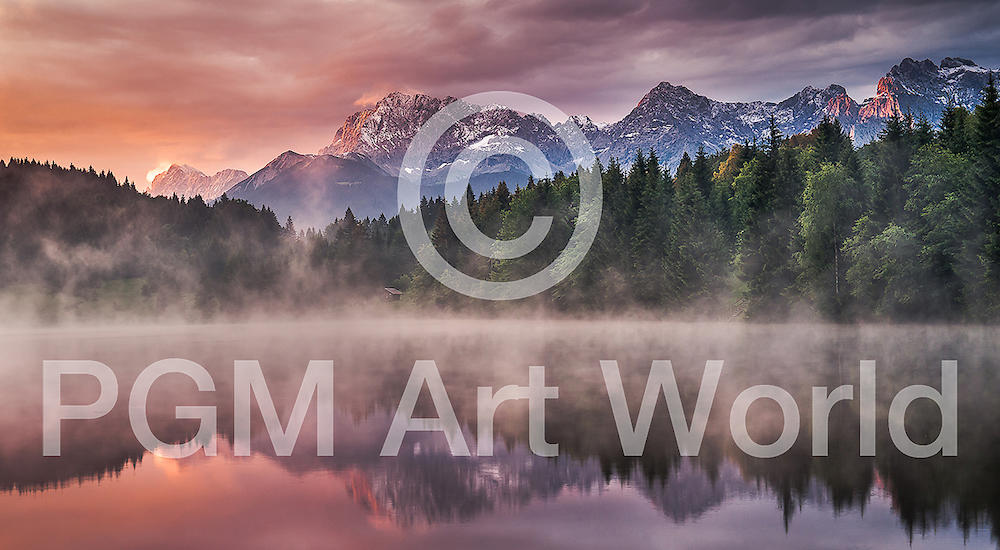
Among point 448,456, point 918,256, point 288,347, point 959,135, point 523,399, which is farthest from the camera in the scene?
point 288,347

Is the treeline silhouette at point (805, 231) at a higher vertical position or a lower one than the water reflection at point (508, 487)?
higher

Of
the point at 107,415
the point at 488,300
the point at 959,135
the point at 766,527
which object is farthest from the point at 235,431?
the point at 488,300

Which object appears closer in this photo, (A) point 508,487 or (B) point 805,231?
(A) point 508,487

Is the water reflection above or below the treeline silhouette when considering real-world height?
below

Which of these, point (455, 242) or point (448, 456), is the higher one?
point (455, 242)

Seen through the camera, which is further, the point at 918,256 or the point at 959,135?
the point at 959,135

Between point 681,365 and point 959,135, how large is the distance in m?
50.5

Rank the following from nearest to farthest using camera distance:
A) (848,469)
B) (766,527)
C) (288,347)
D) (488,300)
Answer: (766,527) < (848,469) < (288,347) < (488,300)

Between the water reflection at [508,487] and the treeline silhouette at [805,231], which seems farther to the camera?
the treeline silhouette at [805,231]

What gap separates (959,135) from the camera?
83.7 metres

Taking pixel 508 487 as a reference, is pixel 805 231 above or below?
above

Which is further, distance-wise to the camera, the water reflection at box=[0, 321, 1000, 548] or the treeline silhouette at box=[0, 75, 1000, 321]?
the treeline silhouette at box=[0, 75, 1000, 321]

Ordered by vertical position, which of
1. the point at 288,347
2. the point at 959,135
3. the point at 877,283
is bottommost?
the point at 288,347

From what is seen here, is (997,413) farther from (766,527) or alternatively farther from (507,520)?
(507,520)
